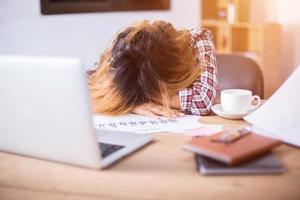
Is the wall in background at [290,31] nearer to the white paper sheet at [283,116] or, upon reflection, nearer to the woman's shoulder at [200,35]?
the woman's shoulder at [200,35]

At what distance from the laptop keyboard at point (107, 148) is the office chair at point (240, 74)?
0.84m

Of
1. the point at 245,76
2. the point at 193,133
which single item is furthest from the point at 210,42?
the point at 193,133

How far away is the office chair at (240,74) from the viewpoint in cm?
165

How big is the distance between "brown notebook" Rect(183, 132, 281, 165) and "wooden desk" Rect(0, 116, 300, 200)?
36 millimetres

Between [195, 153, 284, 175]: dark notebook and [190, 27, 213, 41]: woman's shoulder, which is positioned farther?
[190, 27, 213, 41]: woman's shoulder

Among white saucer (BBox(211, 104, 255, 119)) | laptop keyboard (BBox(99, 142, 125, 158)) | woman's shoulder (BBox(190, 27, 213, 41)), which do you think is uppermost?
woman's shoulder (BBox(190, 27, 213, 41))

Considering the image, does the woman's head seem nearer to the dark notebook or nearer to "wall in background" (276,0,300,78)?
the dark notebook

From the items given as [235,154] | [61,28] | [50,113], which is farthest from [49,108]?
[61,28]

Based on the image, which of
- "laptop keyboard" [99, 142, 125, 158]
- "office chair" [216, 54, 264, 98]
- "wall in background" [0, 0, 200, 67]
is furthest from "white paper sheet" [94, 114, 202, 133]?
"wall in background" [0, 0, 200, 67]

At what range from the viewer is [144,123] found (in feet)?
3.84

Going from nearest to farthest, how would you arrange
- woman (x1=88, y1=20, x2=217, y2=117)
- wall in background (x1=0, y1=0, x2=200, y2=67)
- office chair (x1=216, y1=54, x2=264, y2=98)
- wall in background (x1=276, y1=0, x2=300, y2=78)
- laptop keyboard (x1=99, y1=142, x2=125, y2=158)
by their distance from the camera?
laptop keyboard (x1=99, y1=142, x2=125, y2=158) < woman (x1=88, y1=20, x2=217, y2=117) < office chair (x1=216, y1=54, x2=264, y2=98) < wall in background (x1=0, y1=0, x2=200, y2=67) < wall in background (x1=276, y1=0, x2=300, y2=78)

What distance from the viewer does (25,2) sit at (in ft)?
9.04

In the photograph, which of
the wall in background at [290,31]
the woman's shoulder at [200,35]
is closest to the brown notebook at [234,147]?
the woman's shoulder at [200,35]

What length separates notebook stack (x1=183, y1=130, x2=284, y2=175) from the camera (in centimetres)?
80
